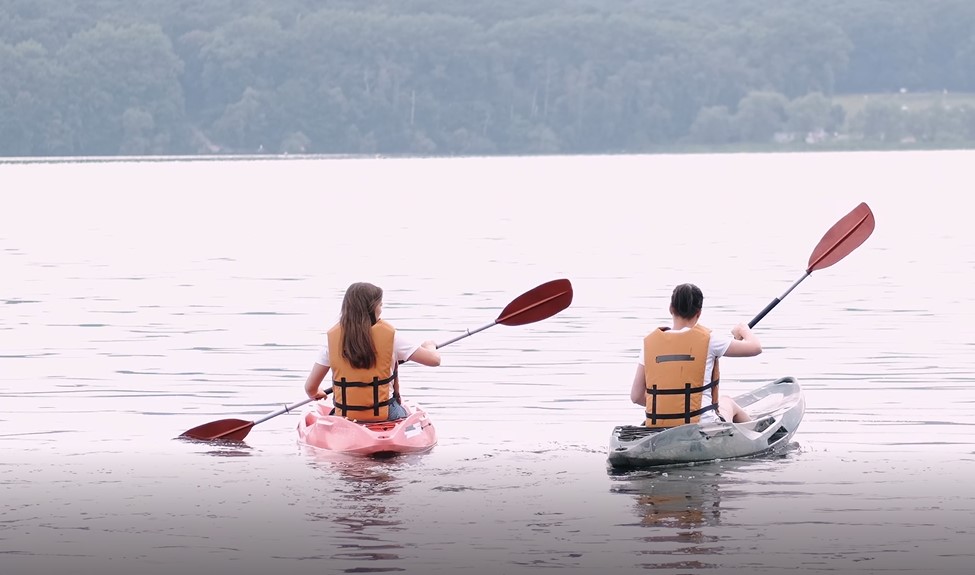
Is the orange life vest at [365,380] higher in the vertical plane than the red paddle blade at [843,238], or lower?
lower

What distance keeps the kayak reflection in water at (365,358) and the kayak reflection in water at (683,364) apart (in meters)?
1.48

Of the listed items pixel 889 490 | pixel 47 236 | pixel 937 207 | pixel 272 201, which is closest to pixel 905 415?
pixel 889 490

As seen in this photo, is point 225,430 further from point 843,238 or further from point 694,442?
point 843,238

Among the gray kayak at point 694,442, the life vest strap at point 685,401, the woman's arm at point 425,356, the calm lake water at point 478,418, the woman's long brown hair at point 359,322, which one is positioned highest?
the woman's long brown hair at point 359,322

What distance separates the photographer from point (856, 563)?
8.55 meters

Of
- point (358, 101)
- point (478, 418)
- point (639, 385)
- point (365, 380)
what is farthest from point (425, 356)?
point (358, 101)

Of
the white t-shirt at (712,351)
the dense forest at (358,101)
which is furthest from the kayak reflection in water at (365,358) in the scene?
the dense forest at (358,101)

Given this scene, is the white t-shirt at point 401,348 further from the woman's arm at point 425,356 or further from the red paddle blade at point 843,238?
the red paddle blade at point 843,238

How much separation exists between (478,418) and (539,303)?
107cm

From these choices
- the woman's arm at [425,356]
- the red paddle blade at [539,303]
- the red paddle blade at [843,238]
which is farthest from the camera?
the red paddle blade at [843,238]

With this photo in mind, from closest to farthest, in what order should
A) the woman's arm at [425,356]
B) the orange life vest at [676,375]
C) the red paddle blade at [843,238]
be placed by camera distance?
the orange life vest at [676,375] < the woman's arm at [425,356] < the red paddle blade at [843,238]

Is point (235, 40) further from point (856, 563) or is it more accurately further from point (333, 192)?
point (856, 563)

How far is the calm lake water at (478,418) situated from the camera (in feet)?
29.7

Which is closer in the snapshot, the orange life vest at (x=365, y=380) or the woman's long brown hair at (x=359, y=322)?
the woman's long brown hair at (x=359, y=322)
